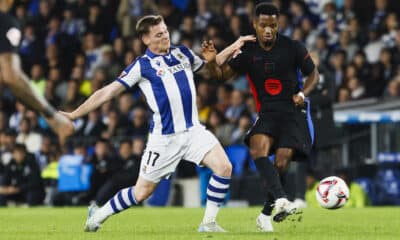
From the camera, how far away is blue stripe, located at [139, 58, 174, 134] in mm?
11727

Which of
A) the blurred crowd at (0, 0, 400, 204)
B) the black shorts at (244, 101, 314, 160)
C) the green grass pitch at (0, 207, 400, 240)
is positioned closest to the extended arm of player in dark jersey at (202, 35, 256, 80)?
the black shorts at (244, 101, 314, 160)

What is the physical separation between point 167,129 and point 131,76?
0.60 m

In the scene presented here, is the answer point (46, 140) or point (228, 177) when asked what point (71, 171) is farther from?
point (228, 177)

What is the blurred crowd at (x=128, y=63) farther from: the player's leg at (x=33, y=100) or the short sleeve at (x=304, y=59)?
the player's leg at (x=33, y=100)

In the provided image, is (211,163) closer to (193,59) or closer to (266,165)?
(266,165)

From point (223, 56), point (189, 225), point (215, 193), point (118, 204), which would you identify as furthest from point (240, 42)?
point (189, 225)

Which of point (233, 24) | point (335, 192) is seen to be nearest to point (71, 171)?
point (233, 24)

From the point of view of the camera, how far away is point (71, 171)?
2089 centimetres

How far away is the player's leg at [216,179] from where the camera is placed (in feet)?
38.3

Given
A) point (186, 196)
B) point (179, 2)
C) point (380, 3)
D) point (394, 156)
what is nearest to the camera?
point (394, 156)

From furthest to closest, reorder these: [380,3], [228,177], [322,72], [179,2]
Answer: [179,2]
[380,3]
[322,72]
[228,177]

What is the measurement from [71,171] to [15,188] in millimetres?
1012

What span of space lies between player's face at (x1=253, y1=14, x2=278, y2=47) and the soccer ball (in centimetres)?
162

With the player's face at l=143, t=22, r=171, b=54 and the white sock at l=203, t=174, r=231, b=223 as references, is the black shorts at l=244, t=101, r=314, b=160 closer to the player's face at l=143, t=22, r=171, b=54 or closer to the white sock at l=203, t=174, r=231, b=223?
the white sock at l=203, t=174, r=231, b=223
